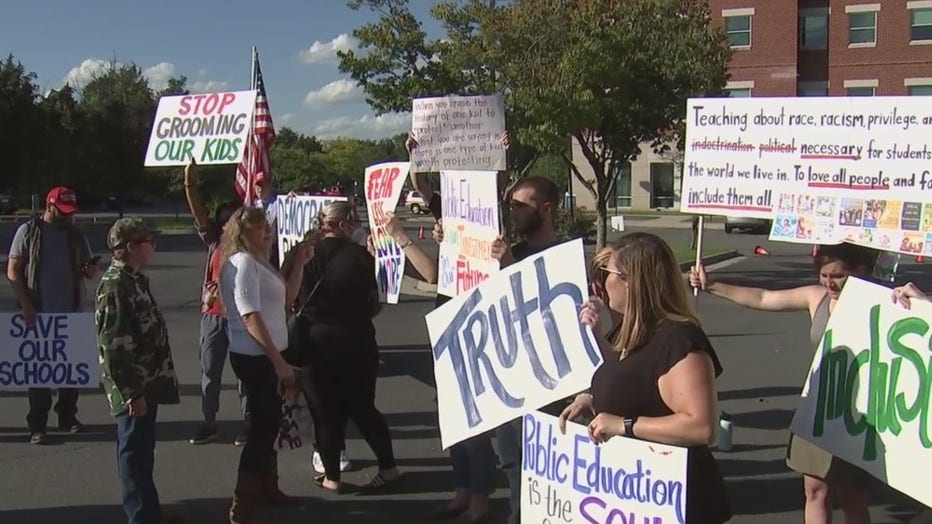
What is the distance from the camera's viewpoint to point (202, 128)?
7449mm

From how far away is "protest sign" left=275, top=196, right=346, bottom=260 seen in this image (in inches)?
272

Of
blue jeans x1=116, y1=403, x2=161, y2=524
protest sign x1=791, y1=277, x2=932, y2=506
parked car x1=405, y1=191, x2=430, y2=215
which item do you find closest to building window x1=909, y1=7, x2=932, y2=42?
parked car x1=405, y1=191, x2=430, y2=215

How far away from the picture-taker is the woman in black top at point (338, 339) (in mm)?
5664

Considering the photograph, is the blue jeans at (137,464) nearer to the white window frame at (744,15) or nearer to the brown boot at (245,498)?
the brown boot at (245,498)

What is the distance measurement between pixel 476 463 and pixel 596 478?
79.1 inches

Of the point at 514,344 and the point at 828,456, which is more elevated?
the point at 514,344

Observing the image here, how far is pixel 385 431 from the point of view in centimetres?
589

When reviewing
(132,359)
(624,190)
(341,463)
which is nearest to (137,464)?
(132,359)

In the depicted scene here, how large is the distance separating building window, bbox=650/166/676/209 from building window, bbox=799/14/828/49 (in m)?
10.7

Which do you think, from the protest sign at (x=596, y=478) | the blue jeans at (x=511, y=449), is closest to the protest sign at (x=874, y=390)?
the protest sign at (x=596, y=478)

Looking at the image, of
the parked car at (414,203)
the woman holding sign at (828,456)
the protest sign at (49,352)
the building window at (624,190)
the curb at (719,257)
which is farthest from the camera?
the building window at (624,190)

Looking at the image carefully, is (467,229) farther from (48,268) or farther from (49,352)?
(48,268)

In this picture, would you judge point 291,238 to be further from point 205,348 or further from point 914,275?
point 914,275

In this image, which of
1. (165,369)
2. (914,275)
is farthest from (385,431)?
(914,275)
